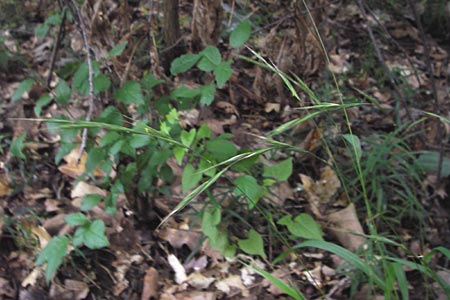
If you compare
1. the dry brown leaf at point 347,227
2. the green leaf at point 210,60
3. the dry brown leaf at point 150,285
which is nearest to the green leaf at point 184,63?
the green leaf at point 210,60

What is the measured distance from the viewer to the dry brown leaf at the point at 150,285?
2248mm

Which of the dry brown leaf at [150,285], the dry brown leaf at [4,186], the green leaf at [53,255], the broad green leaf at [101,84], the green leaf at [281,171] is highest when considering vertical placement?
the broad green leaf at [101,84]

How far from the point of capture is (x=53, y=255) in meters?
1.97

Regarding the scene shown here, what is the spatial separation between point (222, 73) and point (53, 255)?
2.92 ft

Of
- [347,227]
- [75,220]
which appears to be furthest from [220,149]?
[347,227]

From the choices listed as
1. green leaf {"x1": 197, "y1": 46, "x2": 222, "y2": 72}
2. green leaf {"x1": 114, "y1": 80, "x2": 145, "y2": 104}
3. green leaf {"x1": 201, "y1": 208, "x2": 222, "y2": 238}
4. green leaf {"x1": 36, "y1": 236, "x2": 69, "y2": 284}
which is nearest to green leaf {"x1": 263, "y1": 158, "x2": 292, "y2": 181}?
green leaf {"x1": 201, "y1": 208, "x2": 222, "y2": 238}

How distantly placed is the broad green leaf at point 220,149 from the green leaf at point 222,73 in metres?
0.21

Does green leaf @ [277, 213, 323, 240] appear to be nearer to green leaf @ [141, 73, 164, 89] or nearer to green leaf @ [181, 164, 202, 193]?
green leaf @ [181, 164, 202, 193]

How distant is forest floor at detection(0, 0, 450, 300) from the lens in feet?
7.42

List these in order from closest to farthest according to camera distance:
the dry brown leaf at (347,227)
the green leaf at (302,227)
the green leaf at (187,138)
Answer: the green leaf at (187,138) → the green leaf at (302,227) → the dry brown leaf at (347,227)

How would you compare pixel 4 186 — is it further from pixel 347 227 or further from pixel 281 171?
pixel 347 227

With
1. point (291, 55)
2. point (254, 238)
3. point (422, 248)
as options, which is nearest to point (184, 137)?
point (254, 238)

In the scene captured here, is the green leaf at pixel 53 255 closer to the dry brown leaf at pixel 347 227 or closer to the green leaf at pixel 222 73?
the green leaf at pixel 222 73

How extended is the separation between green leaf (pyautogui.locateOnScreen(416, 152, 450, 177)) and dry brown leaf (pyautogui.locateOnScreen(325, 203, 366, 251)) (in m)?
0.42
